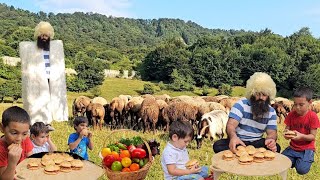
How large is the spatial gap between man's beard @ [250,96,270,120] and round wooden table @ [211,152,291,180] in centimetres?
93

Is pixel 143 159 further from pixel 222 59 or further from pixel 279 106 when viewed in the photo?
pixel 222 59

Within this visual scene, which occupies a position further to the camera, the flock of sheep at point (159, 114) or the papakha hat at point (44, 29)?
the flock of sheep at point (159, 114)

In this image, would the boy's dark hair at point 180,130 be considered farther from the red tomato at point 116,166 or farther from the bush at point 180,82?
the bush at point 180,82

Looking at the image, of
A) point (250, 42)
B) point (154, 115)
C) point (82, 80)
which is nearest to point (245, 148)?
point (154, 115)

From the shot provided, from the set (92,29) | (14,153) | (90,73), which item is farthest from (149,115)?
(92,29)

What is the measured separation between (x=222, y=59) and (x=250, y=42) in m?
18.3

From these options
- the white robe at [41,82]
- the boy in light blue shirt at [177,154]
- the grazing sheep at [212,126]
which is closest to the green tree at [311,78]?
the grazing sheep at [212,126]

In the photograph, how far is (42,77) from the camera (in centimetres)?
945

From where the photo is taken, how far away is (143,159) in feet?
17.4

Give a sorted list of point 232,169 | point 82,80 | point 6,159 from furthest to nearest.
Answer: point 82,80, point 232,169, point 6,159

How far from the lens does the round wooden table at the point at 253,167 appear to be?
416cm

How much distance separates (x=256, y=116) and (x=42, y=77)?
5.65 m

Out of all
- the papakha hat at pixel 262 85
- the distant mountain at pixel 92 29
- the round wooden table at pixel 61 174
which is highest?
the distant mountain at pixel 92 29

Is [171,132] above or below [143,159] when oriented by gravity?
above
